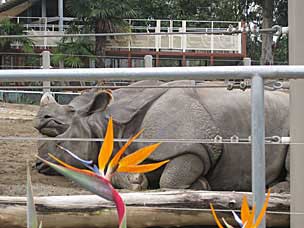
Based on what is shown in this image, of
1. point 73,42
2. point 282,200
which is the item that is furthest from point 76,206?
point 73,42

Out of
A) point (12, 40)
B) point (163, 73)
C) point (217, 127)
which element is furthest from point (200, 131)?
point (12, 40)

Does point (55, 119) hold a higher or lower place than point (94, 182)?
lower

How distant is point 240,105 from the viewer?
16.0 feet

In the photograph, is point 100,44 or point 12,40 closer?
point 12,40

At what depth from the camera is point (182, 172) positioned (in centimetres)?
470

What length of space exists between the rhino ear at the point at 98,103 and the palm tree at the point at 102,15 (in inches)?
574

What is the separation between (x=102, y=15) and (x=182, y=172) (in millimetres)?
15869

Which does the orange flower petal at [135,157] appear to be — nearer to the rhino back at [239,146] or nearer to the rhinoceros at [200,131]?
the rhinoceros at [200,131]

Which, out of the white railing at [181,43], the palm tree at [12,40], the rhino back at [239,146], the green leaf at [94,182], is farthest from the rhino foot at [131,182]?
the white railing at [181,43]

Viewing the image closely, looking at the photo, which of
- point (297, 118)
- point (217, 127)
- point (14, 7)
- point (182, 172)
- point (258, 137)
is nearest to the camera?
point (258, 137)

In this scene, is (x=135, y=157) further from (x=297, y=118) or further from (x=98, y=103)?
(x=98, y=103)

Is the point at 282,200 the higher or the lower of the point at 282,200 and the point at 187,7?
the lower

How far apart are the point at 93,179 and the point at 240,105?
3957 mm

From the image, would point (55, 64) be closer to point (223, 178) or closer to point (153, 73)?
point (223, 178)
